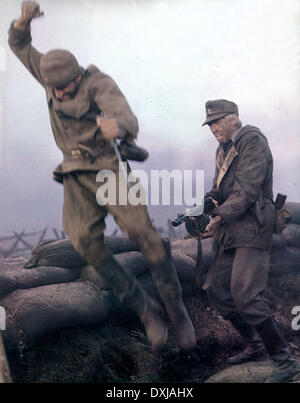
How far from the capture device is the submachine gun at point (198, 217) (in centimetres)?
285

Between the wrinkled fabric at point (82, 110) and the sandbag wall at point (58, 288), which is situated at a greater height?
the wrinkled fabric at point (82, 110)

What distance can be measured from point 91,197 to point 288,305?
5.88 ft

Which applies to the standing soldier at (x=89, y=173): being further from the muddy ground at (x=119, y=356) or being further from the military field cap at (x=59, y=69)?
the muddy ground at (x=119, y=356)

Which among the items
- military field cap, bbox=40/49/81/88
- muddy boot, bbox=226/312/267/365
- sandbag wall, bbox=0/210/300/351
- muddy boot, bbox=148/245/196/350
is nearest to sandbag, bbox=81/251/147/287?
sandbag wall, bbox=0/210/300/351

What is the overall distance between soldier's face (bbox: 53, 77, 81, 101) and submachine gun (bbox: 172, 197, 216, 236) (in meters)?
1.04

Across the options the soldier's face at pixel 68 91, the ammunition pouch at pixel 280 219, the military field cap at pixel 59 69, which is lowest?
the ammunition pouch at pixel 280 219

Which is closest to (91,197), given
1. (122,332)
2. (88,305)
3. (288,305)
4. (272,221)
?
(88,305)

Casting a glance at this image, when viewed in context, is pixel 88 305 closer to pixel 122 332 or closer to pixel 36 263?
pixel 122 332

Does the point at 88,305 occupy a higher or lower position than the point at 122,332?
higher

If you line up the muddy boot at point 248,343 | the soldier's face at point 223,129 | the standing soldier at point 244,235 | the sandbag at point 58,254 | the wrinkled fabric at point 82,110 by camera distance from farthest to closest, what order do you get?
the sandbag at point 58,254 < the soldier's face at point 223,129 < the muddy boot at point 248,343 < the standing soldier at point 244,235 < the wrinkled fabric at point 82,110

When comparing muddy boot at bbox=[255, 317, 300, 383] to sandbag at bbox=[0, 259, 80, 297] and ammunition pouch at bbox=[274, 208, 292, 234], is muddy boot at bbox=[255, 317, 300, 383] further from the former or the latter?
sandbag at bbox=[0, 259, 80, 297]

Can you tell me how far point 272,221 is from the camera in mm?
2828

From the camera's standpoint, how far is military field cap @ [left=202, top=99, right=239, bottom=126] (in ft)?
9.44

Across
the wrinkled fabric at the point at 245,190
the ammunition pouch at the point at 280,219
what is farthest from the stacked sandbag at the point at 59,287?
the ammunition pouch at the point at 280,219
